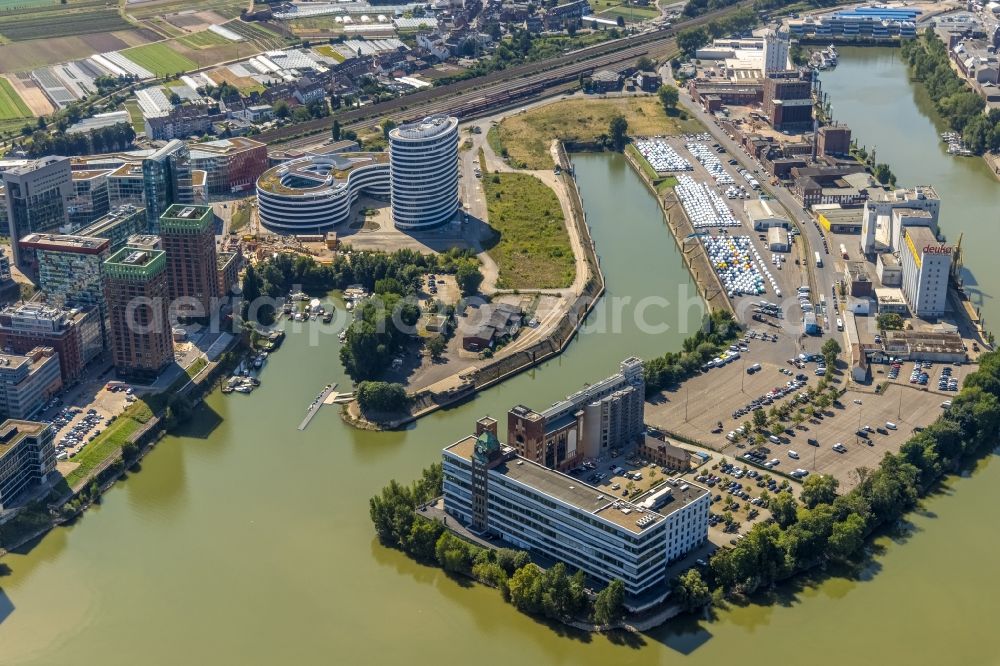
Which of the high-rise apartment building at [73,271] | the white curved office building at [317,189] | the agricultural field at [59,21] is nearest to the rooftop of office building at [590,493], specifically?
the high-rise apartment building at [73,271]

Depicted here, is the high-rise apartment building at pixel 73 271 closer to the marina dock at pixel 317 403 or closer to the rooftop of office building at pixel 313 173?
the marina dock at pixel 317 403

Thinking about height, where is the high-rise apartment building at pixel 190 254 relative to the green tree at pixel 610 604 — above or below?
above

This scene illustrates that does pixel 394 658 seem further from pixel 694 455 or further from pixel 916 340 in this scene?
pixel 916 340

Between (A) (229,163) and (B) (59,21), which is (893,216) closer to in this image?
(A) (229,163)

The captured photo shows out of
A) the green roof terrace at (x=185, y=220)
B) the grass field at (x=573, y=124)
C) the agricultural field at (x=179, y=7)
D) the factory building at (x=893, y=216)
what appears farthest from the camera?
the agricultural field at (x=179, y=7)

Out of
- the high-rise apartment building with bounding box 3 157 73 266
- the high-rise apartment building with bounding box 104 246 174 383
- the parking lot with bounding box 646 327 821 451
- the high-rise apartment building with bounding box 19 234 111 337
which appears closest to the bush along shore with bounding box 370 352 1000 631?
the parking lot with bounding box 646 327 821 451

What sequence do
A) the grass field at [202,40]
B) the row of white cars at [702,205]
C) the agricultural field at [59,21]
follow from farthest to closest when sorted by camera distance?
the agricultural field at [59,21] < the grass field at [202,40] < the row of white cars at [702,205]
